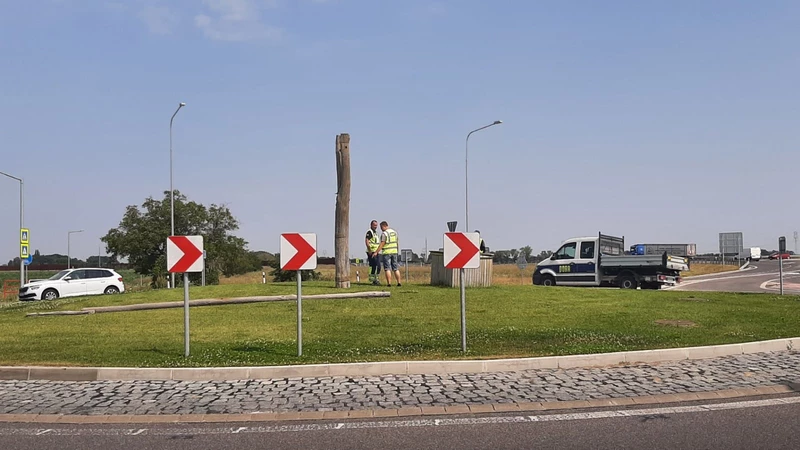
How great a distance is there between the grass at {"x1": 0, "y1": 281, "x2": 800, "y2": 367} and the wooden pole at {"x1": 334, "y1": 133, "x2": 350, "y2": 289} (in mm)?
579

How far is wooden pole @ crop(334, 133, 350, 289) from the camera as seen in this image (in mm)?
19203

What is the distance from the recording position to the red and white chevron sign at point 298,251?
10.3 metres

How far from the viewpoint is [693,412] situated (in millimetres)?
6734

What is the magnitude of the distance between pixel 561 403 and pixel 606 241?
25.7 metres

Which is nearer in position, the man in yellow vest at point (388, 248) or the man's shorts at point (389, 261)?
the man in yellow vest at point (388, 248)

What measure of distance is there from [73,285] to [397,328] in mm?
25062

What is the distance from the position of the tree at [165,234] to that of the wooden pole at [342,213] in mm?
36891

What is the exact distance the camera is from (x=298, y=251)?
10.3 m

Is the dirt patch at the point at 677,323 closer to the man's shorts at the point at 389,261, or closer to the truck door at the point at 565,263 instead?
the man's shorts at the point at 389,261

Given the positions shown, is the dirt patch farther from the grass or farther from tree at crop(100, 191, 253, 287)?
tree at crop(100, 191, 253, 287)

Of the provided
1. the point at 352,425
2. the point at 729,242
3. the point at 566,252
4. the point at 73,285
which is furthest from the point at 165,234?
the point at 352,425

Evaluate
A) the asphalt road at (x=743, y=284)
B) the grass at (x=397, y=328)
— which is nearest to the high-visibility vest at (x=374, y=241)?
the grass at (x=397, y=328)

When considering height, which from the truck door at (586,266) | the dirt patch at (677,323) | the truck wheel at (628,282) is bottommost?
the truck wheel at (628,282)

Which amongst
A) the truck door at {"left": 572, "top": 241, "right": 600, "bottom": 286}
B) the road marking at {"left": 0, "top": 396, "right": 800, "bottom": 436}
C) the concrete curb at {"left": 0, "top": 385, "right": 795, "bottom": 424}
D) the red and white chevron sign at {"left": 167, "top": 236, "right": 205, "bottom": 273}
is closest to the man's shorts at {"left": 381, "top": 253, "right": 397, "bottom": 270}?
the red and white chevron sign at {"left": 167, "top": 236, "right": 205, "bottom": 273}
